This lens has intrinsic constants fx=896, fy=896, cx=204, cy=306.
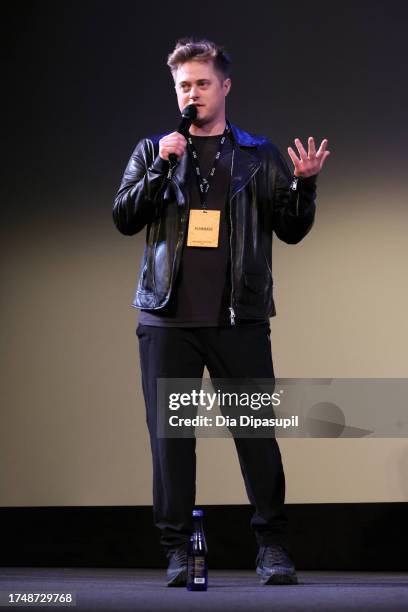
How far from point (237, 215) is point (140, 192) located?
11.2 inches

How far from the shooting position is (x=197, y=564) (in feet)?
7.57

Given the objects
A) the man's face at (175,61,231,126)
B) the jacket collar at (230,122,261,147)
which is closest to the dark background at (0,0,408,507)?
the jacket collar at (230,122,261,147)

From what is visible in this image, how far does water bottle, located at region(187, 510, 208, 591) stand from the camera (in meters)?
2.28

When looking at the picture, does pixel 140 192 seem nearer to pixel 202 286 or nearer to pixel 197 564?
pixel 202 286

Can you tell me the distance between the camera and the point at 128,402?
3760mm

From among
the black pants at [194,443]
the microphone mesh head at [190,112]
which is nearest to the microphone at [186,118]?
the microphone mesh head at [190,112]

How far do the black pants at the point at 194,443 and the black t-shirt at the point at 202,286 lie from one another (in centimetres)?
3

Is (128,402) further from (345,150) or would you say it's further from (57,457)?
(345,150)

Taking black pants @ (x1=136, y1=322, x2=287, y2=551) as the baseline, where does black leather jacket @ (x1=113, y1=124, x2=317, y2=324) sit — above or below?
above

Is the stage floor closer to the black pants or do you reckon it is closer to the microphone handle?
the black pants

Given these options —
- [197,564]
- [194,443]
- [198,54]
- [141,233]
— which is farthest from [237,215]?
[141,233]

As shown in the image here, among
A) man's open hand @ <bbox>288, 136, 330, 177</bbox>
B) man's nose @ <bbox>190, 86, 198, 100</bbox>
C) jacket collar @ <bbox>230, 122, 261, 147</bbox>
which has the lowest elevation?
man's open hand @ <bbox>288, 136, 330, 177</bbox>

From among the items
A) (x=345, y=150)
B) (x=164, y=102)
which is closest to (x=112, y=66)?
(x=164, y=102)

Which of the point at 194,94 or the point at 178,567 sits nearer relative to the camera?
the point at 178,567
